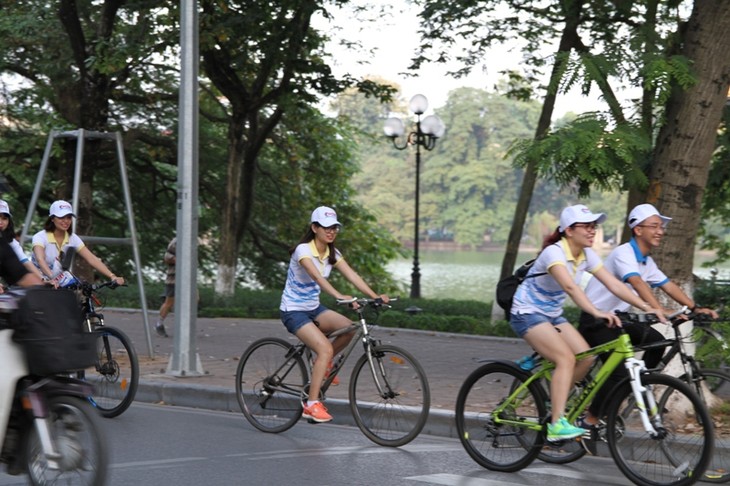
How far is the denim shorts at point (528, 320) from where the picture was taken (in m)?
7.38

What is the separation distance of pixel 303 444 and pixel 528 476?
1896 millimetres

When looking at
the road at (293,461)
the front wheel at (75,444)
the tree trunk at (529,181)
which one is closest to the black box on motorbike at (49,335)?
the front wheel at (75,444)

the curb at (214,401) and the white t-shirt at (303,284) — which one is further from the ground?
the white t-shirt at (303,284)

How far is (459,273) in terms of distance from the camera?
253ft

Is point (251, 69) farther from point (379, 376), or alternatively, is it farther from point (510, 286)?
point (510, 286)

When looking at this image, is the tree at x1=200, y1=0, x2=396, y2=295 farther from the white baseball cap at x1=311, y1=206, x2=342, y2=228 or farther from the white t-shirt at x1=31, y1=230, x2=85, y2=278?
the white baseball cap at x1=311, y1=206, x2=342, y2=228

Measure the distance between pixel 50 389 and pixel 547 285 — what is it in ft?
10.8

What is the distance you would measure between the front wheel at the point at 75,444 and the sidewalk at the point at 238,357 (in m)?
4.06

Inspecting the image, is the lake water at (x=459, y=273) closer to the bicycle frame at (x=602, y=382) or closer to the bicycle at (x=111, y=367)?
the bicycle at (x=111, y=367)

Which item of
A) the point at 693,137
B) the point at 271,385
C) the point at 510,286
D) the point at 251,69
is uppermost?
the point at 251,69

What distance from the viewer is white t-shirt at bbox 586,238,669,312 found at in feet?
25.0

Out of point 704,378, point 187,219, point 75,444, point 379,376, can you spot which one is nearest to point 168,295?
point 187,219

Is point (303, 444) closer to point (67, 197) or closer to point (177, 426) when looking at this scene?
point (177, 426)

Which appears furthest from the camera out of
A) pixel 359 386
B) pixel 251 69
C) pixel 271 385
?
pixel 251 69
